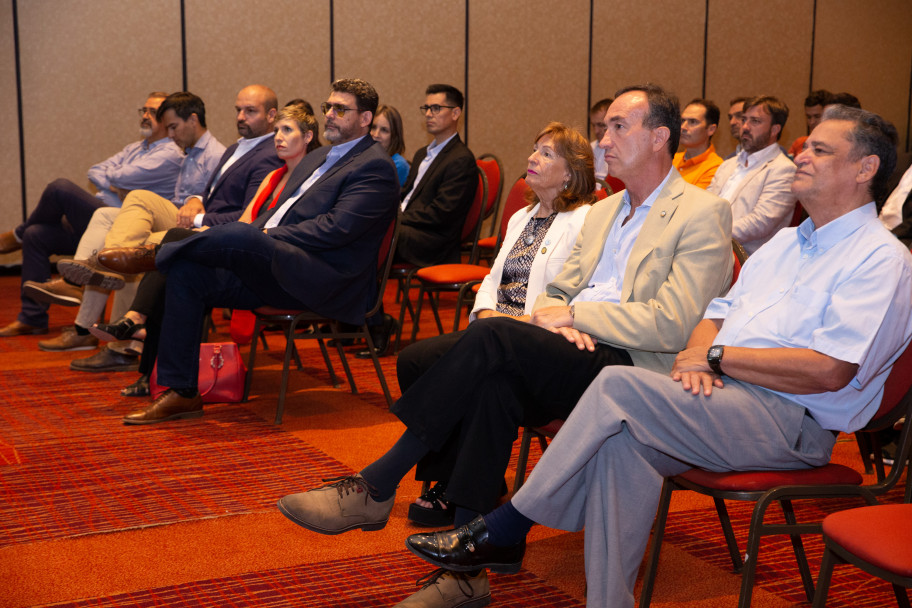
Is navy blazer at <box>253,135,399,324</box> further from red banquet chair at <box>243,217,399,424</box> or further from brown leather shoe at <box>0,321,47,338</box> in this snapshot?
brown leather shoe at <box>0,321,47,338</box>

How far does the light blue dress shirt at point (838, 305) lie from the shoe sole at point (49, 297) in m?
4.10

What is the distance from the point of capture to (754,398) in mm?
1911

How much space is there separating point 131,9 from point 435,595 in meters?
6.76

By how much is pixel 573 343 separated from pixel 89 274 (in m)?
3.17

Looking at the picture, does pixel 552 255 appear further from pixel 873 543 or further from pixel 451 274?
pixel 451 274

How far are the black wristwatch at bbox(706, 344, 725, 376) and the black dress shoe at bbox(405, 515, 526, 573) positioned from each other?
58cm

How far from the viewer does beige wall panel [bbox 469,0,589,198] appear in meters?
8.59

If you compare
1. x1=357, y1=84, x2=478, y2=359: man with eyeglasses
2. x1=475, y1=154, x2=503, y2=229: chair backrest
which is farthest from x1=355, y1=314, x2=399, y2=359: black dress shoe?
x1=475, y1=154, x2=503, y2=229: chair backrest

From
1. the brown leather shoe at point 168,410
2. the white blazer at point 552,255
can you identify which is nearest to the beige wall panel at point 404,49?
the brown leather shoe at point 168,410

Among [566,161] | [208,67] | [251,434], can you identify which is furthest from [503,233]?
[208,67]

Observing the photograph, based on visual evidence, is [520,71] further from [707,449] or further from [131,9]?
[707,449]

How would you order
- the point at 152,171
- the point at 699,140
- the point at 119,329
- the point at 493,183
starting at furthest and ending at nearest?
the point at 699,140, the point at 152,171, the point at 493,183, the point at 119,329

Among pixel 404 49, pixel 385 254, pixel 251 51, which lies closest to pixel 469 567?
pixel 385 254

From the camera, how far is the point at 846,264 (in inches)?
76.2
